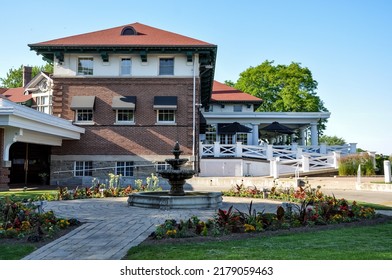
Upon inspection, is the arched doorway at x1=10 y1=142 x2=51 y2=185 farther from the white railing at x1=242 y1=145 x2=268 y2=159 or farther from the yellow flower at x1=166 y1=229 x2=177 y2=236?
the yellow flower at x1=166 y1=229 x2=177 y2=236

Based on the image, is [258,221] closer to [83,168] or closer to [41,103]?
[83,168]

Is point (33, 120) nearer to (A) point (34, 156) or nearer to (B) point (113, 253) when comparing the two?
(A) point (34, 156)

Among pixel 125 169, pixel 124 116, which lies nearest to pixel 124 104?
pixel 124 116

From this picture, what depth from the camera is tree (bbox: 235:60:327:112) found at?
49828 mm

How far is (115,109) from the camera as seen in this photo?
26.9 metres

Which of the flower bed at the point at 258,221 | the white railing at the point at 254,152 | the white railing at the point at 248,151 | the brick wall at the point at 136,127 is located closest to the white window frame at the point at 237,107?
the white railing at the point at 248,151

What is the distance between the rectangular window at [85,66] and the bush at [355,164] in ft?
57.9

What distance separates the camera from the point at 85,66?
27531mm

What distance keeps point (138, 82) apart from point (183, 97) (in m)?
3.24

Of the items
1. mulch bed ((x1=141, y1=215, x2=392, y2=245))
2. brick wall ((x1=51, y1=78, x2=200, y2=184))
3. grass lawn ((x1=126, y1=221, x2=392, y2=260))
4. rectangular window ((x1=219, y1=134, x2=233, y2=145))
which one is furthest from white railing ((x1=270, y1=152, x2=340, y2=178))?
grass lawn ((x1=126, y1=221, x2=392, y2=260))

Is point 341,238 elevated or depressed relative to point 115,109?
depressed

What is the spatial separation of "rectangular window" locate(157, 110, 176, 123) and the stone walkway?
1393cm

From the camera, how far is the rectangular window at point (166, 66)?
89.3ft

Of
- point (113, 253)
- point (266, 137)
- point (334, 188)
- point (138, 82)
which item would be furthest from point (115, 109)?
point (266, 137)
